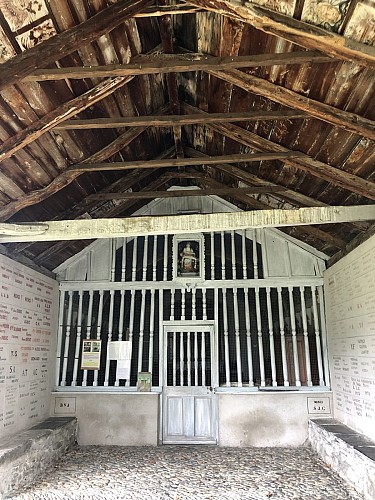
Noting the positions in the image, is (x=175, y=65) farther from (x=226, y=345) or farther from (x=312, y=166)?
(x=226, y=345)

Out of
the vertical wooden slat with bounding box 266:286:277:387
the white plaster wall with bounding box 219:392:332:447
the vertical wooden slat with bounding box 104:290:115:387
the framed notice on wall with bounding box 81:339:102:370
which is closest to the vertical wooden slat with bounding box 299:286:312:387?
the white plaster wall with bounding box 219:392:332:447

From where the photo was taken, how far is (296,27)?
292 centimetres

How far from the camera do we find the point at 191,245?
24.0ft

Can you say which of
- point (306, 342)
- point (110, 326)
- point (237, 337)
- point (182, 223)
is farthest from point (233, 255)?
point (182, 223)

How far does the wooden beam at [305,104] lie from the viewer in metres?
3.73

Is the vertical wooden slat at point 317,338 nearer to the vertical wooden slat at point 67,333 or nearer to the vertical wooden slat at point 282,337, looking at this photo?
the vertical wooden slat at point 282,337

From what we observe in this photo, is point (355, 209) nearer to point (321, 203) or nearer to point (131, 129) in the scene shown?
point (321, 203)

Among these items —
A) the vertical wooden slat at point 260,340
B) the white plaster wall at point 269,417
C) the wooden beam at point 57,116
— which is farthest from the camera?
the vertical wooden slat at point 260,340

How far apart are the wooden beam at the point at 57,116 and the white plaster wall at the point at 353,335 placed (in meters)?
3.58

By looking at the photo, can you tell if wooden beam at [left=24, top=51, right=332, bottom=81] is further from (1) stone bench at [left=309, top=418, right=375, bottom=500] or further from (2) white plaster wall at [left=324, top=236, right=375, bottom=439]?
(1) stone bench at [left=309, top=418, right=375, bottom=500]

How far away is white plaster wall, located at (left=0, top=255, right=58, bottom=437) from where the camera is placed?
5.38 meters

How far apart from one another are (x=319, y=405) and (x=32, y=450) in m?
4.35

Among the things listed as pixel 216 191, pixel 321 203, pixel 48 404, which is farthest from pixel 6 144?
pixel 48 404

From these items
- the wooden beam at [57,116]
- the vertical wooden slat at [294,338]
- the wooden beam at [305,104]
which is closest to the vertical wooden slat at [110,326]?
the vertical wooden slat at [294,338]
